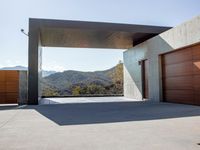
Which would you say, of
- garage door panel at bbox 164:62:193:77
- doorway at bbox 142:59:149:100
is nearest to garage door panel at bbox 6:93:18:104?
doorway at bbox 142:59:149:100

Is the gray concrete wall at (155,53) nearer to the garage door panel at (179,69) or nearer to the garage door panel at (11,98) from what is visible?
the garage door panel at (179,69)

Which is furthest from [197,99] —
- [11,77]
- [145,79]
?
[11,77]

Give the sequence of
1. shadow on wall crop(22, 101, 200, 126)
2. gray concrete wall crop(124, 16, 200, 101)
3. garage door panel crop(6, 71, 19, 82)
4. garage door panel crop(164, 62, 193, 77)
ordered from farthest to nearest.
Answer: garage door panel crop(6, 71, 19, 82), garage door panel crop(164, 62, 193, 77), gray concrete wall crop(124, 16, 200, 101), shadow on wall crop(22, 101, 200, 126)

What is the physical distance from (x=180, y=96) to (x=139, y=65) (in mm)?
5221

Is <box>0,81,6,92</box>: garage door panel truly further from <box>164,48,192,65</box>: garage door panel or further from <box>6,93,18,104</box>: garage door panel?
<box>164,48,192,65</box>: garage door panel

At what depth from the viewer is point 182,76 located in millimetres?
12094

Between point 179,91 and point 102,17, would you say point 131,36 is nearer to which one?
point 102,17

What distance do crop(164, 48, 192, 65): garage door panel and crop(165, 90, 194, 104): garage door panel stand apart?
153 centimetres

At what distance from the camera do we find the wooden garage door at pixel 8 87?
13992 millimetres

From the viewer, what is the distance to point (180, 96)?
1229 cm

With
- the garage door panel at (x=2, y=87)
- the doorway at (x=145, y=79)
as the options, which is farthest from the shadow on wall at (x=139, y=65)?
the garage door panel at (x=2, y=87)

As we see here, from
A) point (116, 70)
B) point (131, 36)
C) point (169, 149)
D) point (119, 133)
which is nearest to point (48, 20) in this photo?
point (131, 36)

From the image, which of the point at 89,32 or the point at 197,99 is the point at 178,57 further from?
the point at 89,32

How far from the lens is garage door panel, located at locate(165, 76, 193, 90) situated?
452 inches
